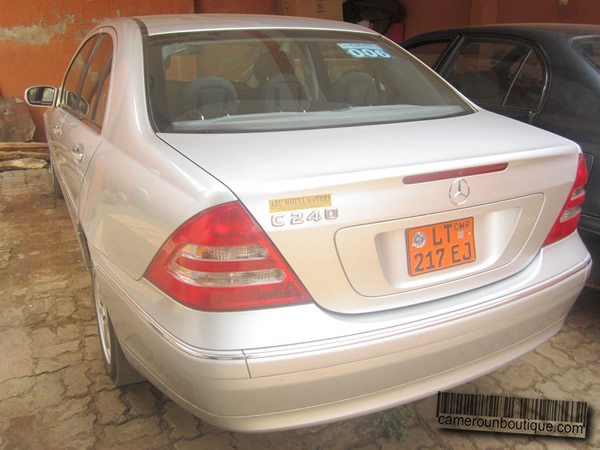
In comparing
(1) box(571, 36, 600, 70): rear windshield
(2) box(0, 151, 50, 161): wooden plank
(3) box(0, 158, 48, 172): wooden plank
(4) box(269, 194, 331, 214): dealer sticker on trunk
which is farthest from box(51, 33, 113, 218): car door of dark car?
(2) box(0, 151, 50, 161): wooden plank

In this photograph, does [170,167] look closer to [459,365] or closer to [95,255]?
[95,255]

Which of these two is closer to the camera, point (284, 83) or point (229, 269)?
point (229, 269)

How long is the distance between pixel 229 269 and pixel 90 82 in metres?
1.69

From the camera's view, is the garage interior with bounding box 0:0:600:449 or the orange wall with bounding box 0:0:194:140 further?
the orange wall with bounding box 0:0:194:140

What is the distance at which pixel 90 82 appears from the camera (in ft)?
8.60

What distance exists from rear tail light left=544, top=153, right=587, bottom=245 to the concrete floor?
0.79 metres

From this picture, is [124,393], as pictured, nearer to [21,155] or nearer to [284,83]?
[284,83]

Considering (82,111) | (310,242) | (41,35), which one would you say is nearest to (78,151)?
(82,111)

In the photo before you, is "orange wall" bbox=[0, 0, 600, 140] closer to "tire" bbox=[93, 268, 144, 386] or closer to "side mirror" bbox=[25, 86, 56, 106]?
"side mirror" bbox=[25, 86, 56, 106]

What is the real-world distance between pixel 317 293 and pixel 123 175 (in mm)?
765

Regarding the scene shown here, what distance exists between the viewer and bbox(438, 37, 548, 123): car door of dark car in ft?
9.73

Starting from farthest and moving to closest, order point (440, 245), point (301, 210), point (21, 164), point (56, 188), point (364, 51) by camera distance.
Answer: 1. point (21, 164)
2. point (56, 188)
3. point (364, 51)
4. point (440, 245)
5. point (301, 210)

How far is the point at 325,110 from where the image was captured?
2066mm

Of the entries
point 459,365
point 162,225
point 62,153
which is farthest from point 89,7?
point 459,365
